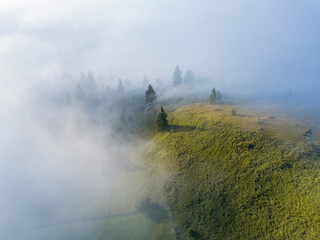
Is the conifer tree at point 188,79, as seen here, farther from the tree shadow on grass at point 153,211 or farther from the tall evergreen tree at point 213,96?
the tree shadow on grass at point 153,211

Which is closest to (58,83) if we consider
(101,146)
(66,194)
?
(101,146)

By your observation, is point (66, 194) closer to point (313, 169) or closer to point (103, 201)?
point (103, 201)

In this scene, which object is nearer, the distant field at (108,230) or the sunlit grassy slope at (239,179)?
the sunlit grassy slope at (239,179)

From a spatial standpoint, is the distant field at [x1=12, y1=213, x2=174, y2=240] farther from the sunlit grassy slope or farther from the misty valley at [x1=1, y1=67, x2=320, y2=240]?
the sunlit grassy slope

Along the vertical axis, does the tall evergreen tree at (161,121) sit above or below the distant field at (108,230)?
above

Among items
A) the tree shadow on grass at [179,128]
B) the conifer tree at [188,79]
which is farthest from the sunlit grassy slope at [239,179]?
the conifer tree at [188,79]

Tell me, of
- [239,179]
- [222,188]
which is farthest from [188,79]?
[222,188]

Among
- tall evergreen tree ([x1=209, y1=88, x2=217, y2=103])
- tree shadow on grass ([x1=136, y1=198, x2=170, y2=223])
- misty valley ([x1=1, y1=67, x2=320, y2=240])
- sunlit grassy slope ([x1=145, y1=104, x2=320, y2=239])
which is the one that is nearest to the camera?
sunlit grassy slope ([x1=145, y1=104, x2=320, y2=239])

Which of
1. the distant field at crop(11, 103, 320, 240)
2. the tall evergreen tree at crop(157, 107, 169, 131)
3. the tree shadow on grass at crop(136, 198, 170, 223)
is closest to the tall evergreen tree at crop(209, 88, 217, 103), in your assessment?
the distant field at crop(11, 103, 320, 240)
